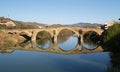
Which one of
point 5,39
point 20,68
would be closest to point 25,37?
point 5,39

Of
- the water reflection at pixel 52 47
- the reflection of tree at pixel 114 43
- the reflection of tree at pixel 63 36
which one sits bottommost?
the reflection of tree at pixel 63 36

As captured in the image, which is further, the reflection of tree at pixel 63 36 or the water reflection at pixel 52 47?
the reflection of tree at pixel 63 36

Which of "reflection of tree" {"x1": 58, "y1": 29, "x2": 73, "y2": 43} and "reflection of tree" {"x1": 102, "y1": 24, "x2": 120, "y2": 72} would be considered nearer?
"reflection of tree" {"x1": 102, "y1": 24, "x2": 120, "y2": 72}

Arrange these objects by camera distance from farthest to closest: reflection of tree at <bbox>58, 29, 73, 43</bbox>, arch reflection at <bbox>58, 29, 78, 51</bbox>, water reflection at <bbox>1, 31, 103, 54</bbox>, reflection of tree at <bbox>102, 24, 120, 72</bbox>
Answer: reflection of tree at <bbox>58, 29, 73, 43</bbox>
arch reflection at <bbox>58, 29, 78, 51</bbox>
water reflection at <bbox>1, 31, 103, 54</bbox>
reflection of tree at <bbox>102, 24, 120, 72</bbox>

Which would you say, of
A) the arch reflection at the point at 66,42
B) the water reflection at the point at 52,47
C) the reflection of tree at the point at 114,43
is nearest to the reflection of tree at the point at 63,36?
the arch reflection at the point at 66,42

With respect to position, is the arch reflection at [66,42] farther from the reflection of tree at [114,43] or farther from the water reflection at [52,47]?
the reflection of tree at [114,43]

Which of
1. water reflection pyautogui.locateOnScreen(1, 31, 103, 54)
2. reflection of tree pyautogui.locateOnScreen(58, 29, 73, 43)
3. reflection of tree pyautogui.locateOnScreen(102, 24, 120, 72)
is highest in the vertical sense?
reflection of tree pyautogui.locateOnScreen(102, 24, 120, 72)

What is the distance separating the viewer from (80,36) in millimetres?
79062

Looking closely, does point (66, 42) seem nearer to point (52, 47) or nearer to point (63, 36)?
point (52, 47)

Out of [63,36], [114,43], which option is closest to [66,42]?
[63,36]

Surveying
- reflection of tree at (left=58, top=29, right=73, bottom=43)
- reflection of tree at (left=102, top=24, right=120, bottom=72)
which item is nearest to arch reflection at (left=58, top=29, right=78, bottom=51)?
reflection of tree at (left=58, top=29, right=73, bottom=43)

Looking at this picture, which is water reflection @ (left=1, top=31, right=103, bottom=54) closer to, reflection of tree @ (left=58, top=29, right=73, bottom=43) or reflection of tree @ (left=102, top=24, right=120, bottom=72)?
reflection of tree @ (left=58, top=29, right=73, bottom=43)

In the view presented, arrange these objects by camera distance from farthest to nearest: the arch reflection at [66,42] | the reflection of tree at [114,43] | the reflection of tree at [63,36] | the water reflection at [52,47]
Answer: the reflection of tree at [63,36], the arch reflection at [66,42], the water reflection at [52,47], the reflection of tree at [114,43]

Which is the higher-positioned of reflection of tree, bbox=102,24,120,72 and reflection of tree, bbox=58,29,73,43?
reflection of tree, bbox=102,24,120,72
